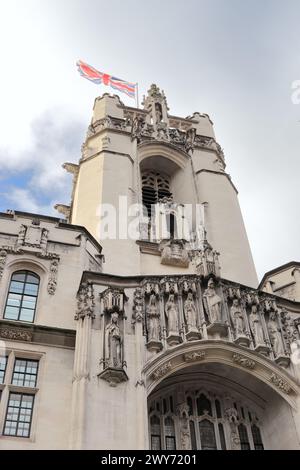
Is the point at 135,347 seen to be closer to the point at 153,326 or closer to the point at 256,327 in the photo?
the point at 153,326

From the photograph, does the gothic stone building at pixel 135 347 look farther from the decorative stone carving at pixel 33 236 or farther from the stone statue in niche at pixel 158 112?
the stone statue in niche at pixel 158 112

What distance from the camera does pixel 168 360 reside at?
56.2 ft

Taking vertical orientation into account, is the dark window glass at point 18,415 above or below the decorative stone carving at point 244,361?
below

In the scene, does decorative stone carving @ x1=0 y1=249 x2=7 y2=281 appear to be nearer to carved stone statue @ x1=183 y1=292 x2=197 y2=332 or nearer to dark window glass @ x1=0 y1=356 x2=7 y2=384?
dark window glass @ x1=0 y1=356 x2=7 y2=384

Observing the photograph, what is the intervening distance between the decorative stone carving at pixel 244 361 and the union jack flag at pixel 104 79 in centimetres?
2970

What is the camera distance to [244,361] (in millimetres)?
18047

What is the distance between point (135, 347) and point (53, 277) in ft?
16.3

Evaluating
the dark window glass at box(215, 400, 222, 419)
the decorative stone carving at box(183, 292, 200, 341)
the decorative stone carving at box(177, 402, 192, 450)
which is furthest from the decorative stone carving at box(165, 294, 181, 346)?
the dark window glass at box(215, 400, 222, 419)

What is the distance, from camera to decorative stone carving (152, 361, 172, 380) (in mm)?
16797

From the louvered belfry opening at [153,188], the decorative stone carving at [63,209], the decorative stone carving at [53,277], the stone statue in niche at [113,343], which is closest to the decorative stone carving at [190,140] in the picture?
the louvered belfry opening at [153,188]

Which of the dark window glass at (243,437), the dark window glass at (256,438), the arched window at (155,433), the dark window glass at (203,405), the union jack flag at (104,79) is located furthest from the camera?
the union jack flag at (104,79)

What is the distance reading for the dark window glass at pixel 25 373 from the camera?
55.5 feet

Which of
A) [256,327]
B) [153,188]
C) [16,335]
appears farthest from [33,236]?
[153,188]
